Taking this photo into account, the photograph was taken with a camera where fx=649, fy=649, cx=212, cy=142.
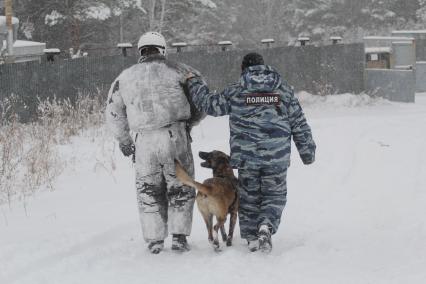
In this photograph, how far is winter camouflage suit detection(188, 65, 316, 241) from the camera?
510 cm

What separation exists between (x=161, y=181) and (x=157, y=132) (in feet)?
1.36

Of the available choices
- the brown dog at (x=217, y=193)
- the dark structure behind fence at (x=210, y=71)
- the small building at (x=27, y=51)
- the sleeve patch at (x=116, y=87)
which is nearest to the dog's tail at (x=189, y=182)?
the brown dog at (x=217, y=193)

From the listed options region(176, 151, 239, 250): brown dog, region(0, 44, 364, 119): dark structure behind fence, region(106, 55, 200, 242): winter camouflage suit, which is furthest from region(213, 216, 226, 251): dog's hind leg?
region(0, 44, 364, 119): dark structure behind fence

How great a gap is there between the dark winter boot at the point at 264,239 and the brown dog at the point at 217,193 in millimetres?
320

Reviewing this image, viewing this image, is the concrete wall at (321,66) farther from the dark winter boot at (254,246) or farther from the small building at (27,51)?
the dark winter boot at (254,246)

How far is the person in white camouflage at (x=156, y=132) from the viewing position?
5195mm

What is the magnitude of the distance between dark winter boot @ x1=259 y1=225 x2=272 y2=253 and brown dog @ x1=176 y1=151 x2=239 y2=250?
0.32 meters

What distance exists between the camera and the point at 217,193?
5.08 metres

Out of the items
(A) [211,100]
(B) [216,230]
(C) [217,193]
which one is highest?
(A) [211,100]

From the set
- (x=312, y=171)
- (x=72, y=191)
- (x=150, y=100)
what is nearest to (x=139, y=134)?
(x=150, y=100)

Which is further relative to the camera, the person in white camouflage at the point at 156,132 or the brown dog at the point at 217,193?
the person in white camouflage at the point at 156,132

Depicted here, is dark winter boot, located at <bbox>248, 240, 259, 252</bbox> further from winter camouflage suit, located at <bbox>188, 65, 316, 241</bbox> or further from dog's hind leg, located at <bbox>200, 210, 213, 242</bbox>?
dog's hind leg, located at <bbox>200, 210, 213, 242</bbox>

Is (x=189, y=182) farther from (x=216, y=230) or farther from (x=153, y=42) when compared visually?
(x=153, y=42)

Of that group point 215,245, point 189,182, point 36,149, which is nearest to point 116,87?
point 189,182
